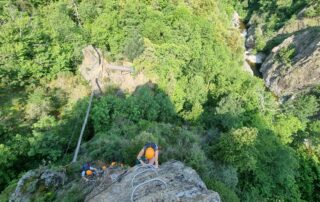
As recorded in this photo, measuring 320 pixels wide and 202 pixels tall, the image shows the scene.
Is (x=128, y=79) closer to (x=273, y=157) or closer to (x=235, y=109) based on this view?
(x=235, y=109)

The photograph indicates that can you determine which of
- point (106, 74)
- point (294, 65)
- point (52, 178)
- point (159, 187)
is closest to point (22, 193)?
point (52, 178)

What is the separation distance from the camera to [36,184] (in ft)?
59.6

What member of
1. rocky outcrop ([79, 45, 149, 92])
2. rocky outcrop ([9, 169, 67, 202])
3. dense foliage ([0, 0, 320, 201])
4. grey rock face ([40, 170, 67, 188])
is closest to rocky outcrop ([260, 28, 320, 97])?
dense foliage ([0, 0, 320, 201])

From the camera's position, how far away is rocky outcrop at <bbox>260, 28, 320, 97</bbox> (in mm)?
58500

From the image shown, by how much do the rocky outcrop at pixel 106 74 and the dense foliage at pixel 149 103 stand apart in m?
0.92

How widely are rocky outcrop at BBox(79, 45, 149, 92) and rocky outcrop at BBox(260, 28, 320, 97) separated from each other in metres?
38.5

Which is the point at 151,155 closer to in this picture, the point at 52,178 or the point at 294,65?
the point at 52,178

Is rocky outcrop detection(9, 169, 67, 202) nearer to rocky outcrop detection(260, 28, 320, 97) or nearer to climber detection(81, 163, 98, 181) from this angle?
climber detection(81, 163, 98, 181)

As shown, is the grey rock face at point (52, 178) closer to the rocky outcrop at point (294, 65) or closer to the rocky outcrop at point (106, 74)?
the rocky outcrop at point (106, 74)

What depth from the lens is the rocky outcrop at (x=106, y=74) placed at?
33.3 meters

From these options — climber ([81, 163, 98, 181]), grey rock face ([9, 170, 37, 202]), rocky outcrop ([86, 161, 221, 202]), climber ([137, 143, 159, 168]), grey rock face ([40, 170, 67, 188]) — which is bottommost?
grey rock face ([9, 170, 37, 202])

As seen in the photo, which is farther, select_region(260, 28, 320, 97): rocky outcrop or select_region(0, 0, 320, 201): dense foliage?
select_region(260, 28, 320, 97): rocky outcrop

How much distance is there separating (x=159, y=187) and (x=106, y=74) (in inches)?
890

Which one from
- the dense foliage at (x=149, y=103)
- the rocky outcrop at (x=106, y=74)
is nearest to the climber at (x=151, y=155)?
the dense foliage at (x=149, y=103)
